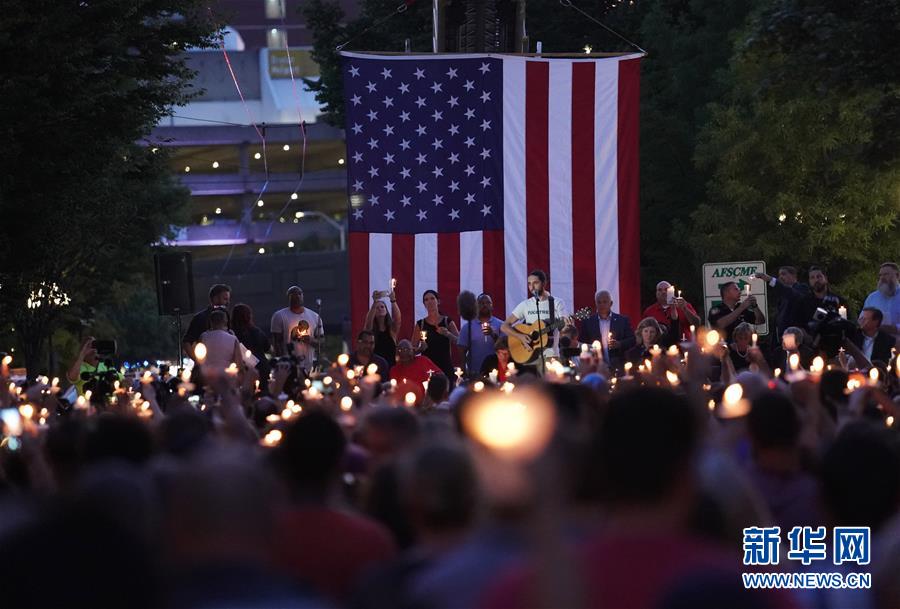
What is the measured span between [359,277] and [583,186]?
2960mm

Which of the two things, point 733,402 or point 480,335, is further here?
point 480,335

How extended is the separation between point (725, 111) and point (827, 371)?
84.8 feet

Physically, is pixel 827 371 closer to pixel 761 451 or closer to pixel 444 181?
pixel 761 451

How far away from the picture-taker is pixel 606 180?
20.9 m

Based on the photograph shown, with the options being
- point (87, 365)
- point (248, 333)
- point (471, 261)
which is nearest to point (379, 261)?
point (471, 261)

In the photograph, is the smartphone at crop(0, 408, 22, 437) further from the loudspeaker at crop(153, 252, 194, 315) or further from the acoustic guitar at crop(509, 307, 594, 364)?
the loudspeaker at crop(153, 252, 194, 315)

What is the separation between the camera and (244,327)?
57.0 feet

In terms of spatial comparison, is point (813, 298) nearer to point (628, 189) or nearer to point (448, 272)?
point (628, 189)

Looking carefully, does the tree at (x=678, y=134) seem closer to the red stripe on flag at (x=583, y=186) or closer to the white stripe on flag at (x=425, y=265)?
the red stripe on flag at (x=583, y=186)

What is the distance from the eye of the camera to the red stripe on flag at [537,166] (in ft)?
68.0

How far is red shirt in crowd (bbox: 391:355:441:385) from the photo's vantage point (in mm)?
16266

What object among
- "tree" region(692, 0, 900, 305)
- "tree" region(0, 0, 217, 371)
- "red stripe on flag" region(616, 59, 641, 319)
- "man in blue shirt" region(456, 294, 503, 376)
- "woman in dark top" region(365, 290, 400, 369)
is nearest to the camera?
→ "man in blue shirt" region(456, 294, 503, 376)

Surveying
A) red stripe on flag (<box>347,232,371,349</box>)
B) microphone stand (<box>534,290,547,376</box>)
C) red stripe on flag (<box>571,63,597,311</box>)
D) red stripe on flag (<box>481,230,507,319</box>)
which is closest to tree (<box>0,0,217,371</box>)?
red stripe on flag (<box>347,232,371,349</box>)

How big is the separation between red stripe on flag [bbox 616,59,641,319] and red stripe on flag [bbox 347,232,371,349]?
3069 mm
